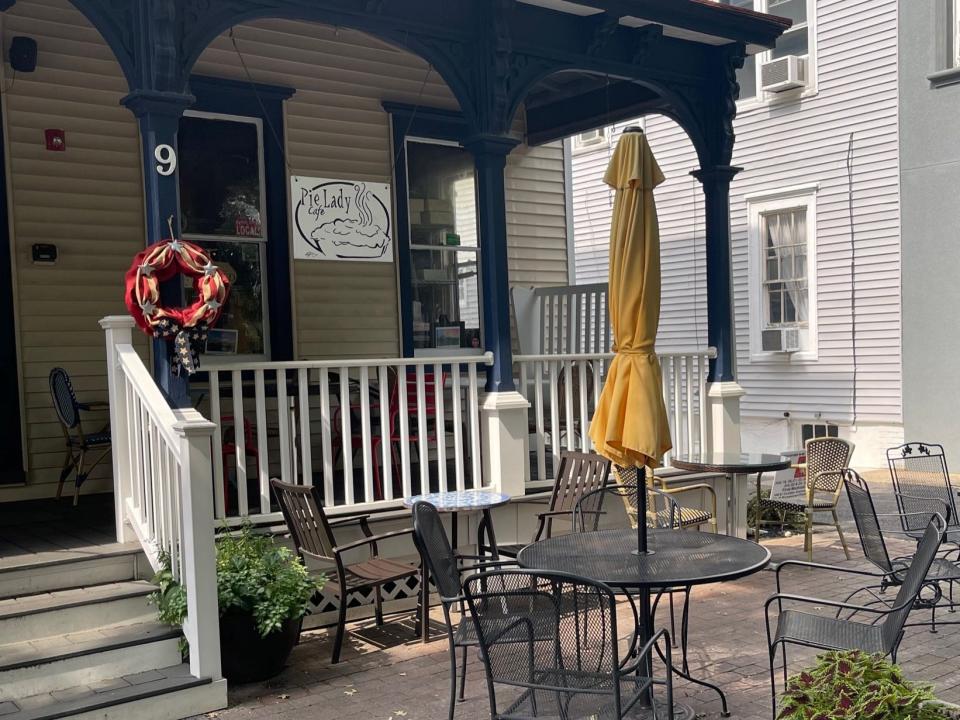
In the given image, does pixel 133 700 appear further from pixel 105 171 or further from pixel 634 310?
pixel 105 171

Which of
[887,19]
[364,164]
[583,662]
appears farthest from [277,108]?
[887,19]

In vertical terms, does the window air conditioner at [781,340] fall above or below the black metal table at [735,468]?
above

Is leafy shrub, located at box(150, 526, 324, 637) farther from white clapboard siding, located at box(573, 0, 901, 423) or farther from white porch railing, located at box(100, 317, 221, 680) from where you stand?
white clapboard siding, located at box(573, 0, 901, 423)

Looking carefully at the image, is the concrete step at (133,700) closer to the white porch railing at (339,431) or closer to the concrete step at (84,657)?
the concrete step at (84,657)

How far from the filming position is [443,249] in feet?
29.8

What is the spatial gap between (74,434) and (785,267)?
32.0 ft

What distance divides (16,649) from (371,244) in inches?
185

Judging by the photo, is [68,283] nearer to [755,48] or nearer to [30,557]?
[30,557]

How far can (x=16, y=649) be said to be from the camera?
458 cm

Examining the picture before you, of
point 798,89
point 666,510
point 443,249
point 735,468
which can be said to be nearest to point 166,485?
point 666,510

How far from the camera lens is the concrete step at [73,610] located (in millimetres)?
4664

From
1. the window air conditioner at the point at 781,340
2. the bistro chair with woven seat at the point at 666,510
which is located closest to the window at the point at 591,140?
the window air conditioner at the point at 781,340

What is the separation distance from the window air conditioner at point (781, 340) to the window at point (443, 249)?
5.54m

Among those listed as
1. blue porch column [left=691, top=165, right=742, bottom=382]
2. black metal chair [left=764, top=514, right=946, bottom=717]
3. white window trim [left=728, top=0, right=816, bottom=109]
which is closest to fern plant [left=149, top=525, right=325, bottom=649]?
black metal chair [left=764, top=514, right=946, bottom=717]
